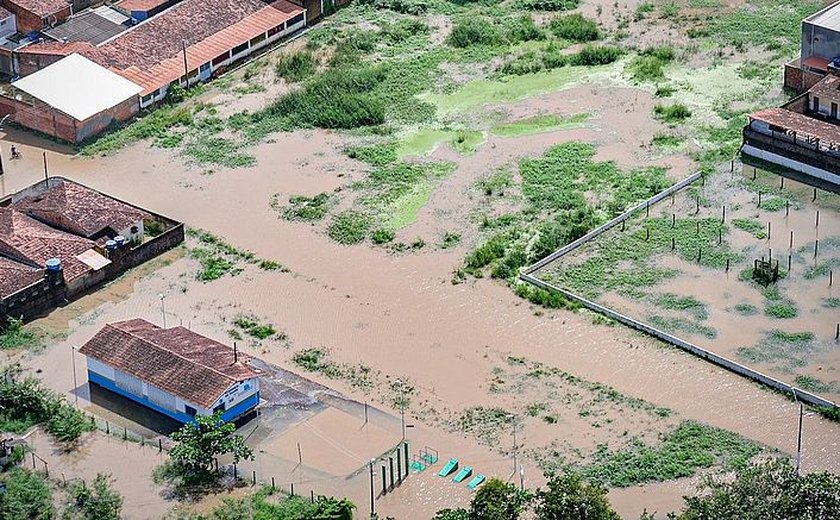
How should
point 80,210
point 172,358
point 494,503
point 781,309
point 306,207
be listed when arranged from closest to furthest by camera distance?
point 494,503 → point 172,358 → point 781,309 → point 80,210 → point 306,207

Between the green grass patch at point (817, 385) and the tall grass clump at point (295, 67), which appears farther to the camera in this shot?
the tall grass clump at point (295, 67)

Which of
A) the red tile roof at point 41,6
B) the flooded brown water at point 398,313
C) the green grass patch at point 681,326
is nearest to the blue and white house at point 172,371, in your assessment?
the flooded brown water at point 398,313

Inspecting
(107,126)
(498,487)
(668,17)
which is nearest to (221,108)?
(107,126)

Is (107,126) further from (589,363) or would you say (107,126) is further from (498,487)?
(498,487)

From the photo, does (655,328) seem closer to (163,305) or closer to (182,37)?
(163,305)

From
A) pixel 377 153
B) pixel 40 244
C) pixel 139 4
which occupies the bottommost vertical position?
pixel 40 244

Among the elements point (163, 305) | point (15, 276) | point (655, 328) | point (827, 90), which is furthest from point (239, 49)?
point (655, 328)

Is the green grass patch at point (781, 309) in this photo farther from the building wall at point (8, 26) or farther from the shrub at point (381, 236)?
the building wall at point (8, 26)
